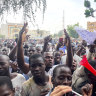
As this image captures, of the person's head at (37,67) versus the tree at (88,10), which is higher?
the tree at (88,10)

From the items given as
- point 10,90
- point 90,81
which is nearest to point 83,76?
point 90,81

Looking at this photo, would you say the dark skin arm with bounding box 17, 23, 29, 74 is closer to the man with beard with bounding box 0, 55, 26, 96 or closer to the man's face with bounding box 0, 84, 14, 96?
the man with beard with bounding box 0, 55, 26, 96

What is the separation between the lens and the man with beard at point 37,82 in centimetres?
237

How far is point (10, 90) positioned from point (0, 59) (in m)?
1.01

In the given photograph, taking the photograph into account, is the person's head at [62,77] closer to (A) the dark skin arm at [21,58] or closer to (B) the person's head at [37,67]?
(B) the person's head at [37,67]

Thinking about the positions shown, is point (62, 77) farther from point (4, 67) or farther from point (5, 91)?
point (4, 67)

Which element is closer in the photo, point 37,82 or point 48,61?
point 37,82

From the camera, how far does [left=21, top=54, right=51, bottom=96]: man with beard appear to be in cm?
237

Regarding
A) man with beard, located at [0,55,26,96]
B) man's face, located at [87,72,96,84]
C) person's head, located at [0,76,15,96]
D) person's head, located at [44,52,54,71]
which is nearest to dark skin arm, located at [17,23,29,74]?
man with beard, located at [0,55,26,96]

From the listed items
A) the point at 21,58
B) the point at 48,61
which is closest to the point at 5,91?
the point at 21,58

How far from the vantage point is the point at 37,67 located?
8.54 feet

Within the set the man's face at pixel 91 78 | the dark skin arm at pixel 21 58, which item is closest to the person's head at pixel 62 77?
the man's face at pixel 91 78

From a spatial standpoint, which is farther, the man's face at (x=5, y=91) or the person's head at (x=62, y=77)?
the person's head at (x=62, y=77)

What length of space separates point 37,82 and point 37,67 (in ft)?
0.70
